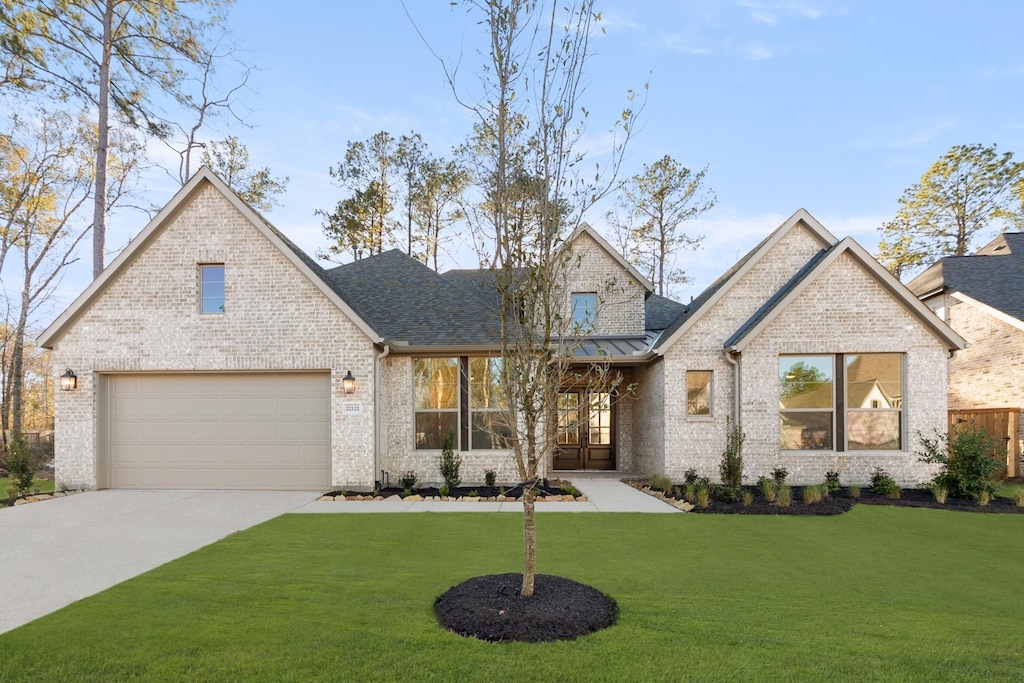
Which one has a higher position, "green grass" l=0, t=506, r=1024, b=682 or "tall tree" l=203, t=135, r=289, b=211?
"tall tree" l=203, t=135, r=289, b=211

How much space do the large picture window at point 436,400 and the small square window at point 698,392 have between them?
524 cm

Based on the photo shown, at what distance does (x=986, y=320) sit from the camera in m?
14.8

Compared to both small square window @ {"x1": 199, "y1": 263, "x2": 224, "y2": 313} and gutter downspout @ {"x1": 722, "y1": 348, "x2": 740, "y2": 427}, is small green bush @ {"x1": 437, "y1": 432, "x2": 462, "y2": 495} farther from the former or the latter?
gutter downspout @ {"x1": 722, "y1": 348, "x2": 740, "y2": 427}

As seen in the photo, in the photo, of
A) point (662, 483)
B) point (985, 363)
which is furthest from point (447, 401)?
point (985, 363)

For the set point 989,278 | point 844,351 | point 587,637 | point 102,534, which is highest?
point 989,278

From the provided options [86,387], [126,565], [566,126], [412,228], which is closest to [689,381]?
[566,126]

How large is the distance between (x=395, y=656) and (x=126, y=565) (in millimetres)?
4108

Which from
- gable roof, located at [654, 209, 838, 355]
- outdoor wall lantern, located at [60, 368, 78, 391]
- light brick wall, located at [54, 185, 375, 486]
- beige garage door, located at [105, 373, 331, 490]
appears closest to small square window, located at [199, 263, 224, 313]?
light brick wall, located at [54, 185, 375, 486]

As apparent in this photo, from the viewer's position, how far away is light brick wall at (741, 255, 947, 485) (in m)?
10.9

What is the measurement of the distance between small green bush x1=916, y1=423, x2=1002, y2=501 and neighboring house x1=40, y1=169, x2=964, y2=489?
81cm

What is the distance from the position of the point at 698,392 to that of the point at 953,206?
2331cm

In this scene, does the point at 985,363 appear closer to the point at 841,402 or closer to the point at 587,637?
the point at 841,402

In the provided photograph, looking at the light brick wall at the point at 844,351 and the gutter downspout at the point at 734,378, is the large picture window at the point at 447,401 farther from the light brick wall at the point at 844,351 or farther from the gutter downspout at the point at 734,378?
the light brick wall at the point at 844,351

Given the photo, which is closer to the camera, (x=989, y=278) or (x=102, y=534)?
(x=102, y=534)
